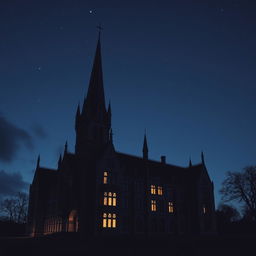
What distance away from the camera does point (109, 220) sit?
47.9m

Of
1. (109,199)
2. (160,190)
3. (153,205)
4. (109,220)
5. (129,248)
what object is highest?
(160,190)

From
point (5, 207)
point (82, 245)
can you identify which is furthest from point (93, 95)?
point (5, 207)

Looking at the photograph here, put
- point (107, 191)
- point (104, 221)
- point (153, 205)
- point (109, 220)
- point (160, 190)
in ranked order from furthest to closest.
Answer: point (160, 190), point (153, 205), point (107, 191), point (109, 220), point (104, 221)

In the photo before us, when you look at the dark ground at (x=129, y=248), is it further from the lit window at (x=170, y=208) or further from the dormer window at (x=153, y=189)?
the lit window at (x=170, y=208)

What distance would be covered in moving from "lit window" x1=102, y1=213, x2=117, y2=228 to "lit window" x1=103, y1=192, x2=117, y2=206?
1.77m

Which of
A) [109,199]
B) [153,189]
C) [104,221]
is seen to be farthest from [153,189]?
[104,221]

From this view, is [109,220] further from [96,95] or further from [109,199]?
[96,95]

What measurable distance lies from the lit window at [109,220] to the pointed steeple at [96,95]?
19.0m

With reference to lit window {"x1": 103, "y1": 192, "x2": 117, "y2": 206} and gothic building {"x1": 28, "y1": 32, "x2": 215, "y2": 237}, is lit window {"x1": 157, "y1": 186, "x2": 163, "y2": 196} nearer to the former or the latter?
gothic building {"x1": 28, "y1": 32, "x2": 215, "y2": 237}

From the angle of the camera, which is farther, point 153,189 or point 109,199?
point 153,189

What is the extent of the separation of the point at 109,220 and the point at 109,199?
337 cm

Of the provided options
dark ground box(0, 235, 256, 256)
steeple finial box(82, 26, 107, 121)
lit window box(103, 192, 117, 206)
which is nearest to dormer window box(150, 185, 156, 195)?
lit window box(103, 192, 117, 206)

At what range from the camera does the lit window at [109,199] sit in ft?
159

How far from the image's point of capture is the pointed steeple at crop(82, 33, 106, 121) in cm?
5803
